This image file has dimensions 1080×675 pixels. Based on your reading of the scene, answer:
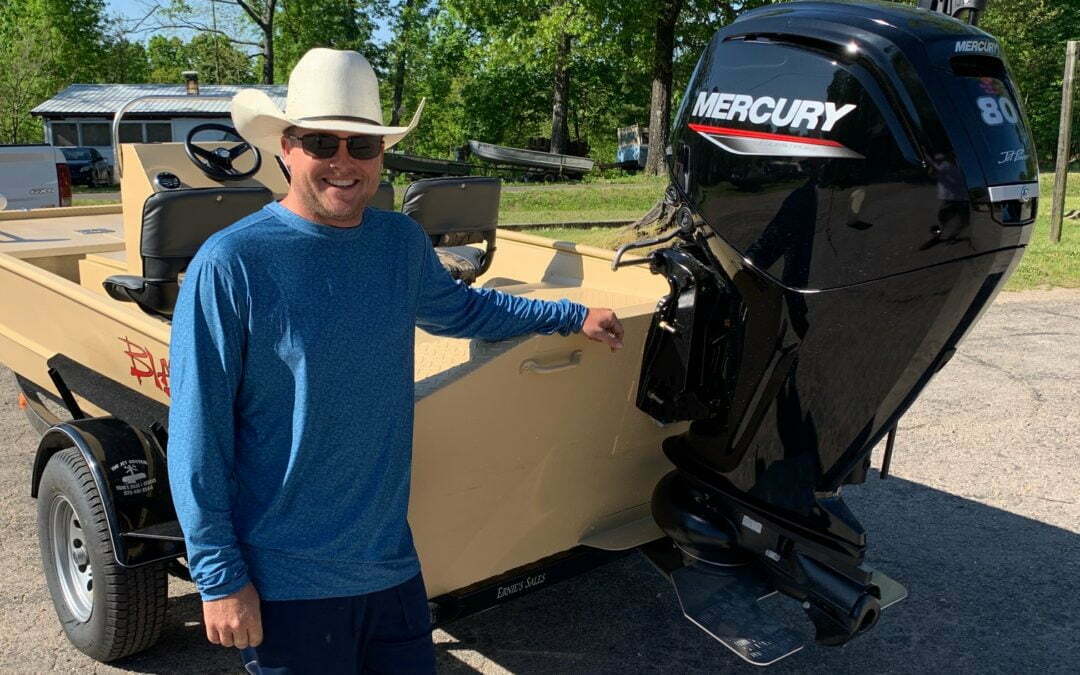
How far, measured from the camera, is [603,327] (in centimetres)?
278

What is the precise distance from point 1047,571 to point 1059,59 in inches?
1754

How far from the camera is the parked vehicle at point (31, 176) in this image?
10398 mm

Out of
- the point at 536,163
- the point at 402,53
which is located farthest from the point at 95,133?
the point at 536,163

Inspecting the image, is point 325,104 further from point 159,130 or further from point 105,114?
point 105,114

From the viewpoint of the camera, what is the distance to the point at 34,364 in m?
4.36

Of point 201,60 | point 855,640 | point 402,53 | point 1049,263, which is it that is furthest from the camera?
point 201,60

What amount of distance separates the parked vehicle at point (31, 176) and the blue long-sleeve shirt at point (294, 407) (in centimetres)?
960

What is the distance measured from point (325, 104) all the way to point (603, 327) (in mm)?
1021

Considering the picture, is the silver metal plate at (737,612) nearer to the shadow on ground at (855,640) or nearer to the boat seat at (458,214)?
the shadow on ground at (855,640)

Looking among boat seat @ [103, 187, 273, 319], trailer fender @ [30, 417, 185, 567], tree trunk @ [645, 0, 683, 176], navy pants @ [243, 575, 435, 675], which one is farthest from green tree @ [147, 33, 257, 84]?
navy pants @ [243, 575, 435, 675]

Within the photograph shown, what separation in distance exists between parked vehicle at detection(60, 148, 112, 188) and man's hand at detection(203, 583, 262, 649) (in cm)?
3013

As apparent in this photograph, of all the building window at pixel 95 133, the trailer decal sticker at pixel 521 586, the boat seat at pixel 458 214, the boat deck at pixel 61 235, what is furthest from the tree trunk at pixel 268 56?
the trailer decal sticker at pixel 521 586

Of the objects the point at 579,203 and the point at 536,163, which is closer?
the point at 579,203

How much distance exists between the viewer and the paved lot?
347cm
